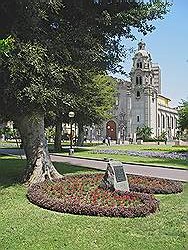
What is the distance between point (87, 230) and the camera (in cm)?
902

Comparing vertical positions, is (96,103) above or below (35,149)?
above

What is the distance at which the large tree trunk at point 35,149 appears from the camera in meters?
16.0

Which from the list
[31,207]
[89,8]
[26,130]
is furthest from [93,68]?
[31,207]

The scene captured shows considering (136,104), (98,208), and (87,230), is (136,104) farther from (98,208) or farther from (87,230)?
(87,230)

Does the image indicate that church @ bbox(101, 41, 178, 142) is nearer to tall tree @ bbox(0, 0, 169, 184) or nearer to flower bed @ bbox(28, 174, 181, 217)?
tall tree @ bbox(0, 0, 169, 184)

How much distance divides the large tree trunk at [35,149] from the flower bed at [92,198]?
102cm

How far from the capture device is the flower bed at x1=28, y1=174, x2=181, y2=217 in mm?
10581

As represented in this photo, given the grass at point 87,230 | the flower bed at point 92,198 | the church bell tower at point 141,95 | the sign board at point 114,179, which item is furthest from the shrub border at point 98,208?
the church bell tower at point 141,95

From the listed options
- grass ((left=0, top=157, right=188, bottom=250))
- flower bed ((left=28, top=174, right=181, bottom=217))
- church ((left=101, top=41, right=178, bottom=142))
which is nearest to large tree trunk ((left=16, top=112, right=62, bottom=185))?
flower bed ((left=28, top=174, right=181, bottom=217))

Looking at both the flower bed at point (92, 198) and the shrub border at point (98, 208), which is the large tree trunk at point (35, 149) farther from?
the shrub border at point (98, 208)

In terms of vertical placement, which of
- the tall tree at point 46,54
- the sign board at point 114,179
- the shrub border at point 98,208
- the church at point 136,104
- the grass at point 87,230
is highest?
the church at point 136,104

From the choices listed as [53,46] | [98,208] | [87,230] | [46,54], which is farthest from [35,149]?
[87,230]

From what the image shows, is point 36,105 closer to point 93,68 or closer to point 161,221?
point 93,68

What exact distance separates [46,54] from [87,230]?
7939 millimetres
